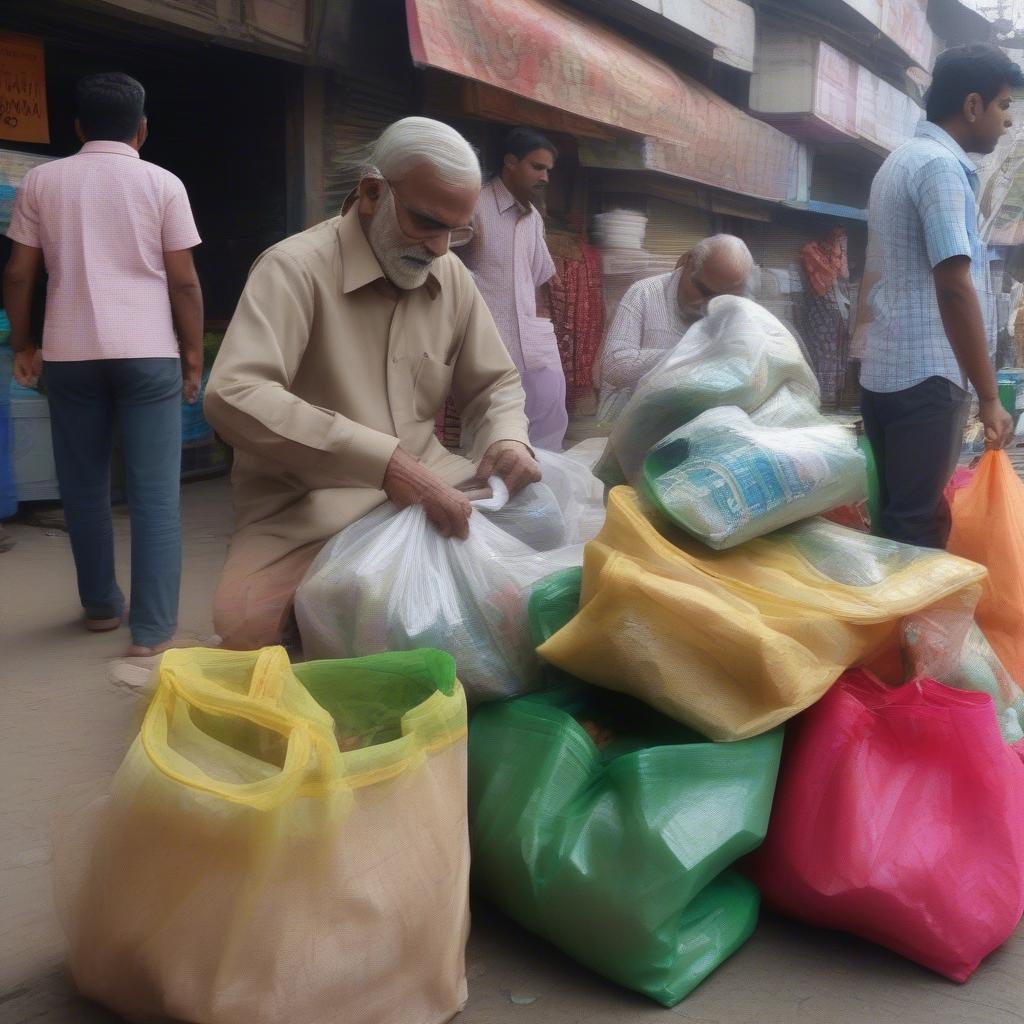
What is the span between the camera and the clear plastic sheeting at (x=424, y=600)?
6.23 feet

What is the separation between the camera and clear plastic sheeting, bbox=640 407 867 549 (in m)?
1.92

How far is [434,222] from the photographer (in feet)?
7.18

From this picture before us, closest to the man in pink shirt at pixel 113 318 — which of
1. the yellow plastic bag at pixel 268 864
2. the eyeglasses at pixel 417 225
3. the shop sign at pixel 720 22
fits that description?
the eyeglasses at pixel 417 225

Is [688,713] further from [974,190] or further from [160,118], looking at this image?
[160,118]

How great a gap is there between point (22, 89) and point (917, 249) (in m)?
4.09

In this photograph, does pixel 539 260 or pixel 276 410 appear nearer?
pixel 276 410

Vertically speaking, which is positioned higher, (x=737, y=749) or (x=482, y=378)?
(x=482, y=378)

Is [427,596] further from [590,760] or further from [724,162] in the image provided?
[724,162]

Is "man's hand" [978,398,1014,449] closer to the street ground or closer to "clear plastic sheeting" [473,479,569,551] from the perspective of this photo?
"clear plastic sheeting" [473,479,569,551]

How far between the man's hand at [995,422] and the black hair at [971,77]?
794mm

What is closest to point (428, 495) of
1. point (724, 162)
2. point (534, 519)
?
point (534, 519)

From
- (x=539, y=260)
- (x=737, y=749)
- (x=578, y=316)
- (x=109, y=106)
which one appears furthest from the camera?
(x=578, y=316)

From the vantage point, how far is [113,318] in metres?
3.25

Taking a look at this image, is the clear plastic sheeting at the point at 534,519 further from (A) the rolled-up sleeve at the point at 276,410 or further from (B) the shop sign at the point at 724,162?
(B) the shop sign at the point at 724,162
